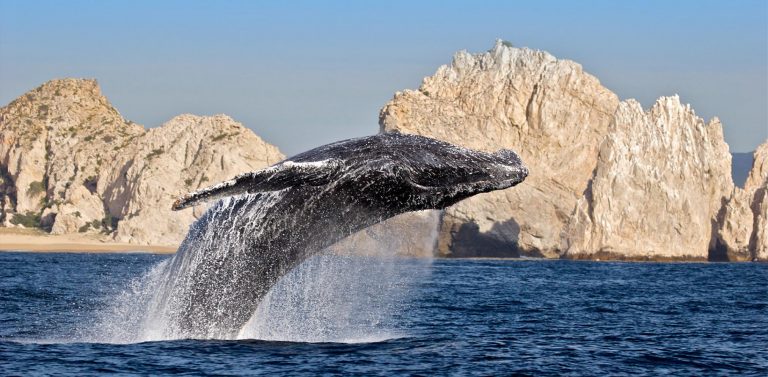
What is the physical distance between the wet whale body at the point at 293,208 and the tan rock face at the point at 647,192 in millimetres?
81487

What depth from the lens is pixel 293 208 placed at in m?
15.0

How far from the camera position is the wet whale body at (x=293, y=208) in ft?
46.4

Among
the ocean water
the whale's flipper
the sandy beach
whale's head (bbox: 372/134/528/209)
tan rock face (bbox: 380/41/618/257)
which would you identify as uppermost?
tan rock face (bbox: 380/41/618/257)

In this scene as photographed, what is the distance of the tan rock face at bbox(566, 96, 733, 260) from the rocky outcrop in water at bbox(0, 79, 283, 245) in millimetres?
34662

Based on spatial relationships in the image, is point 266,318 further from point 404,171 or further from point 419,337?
point 404,171

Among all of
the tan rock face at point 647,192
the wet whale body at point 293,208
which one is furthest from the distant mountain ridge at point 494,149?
the wet whale body at point 293,208

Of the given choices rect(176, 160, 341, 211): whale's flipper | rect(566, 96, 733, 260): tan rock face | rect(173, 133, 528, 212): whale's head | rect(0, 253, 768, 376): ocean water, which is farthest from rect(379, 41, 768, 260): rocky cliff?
rect(176, 160, 341, 211): whale's flipper

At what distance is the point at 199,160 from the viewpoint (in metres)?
114

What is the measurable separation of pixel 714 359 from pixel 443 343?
4.41 metres

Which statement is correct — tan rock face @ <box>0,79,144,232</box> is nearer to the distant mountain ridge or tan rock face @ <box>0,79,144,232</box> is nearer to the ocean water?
the distant mountain ridge

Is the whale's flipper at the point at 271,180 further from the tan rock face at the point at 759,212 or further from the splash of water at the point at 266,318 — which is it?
the tan rock face at the point at 759,212

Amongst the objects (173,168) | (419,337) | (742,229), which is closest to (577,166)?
(742,229)

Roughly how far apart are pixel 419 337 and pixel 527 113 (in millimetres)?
94198

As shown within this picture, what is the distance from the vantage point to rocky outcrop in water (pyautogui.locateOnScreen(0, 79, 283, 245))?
107875mm
